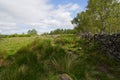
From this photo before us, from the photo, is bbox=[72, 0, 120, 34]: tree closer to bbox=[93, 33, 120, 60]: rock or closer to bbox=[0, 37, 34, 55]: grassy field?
bbox=[0, 37, 34, 55]: grassy field

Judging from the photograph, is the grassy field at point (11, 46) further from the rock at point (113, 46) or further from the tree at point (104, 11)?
the tree at point (104, 11)

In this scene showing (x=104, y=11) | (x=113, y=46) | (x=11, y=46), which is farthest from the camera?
(x=104, y=11)

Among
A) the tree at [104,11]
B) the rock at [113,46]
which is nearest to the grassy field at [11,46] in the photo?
the rock at [113,46]

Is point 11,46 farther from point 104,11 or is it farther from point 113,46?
point 104,11

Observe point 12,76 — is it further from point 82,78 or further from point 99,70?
point 99,70

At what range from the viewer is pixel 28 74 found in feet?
16.0

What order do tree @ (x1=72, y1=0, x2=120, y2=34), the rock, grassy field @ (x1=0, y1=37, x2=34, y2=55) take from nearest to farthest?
the rock
grassy field @ (x1=0, y1=37, x2=34, y2=55)
tree @ (x1=72, y1=0, x2=120, y2=34)

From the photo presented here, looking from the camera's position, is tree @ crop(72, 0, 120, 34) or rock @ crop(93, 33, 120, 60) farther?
tree @ crop(72, 0, 120, 34)

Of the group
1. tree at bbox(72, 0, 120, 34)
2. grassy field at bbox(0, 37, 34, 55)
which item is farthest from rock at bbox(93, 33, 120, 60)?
tree at bbox(72, 0, 120, 34)

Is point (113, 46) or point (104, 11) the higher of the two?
point (104, 11)

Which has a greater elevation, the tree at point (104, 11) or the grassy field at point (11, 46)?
the tree at point (104, 11)

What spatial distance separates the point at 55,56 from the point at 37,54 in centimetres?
86

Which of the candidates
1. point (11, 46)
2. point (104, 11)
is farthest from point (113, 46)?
point (104, 11)

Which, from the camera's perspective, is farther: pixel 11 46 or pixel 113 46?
pixel 11 46
